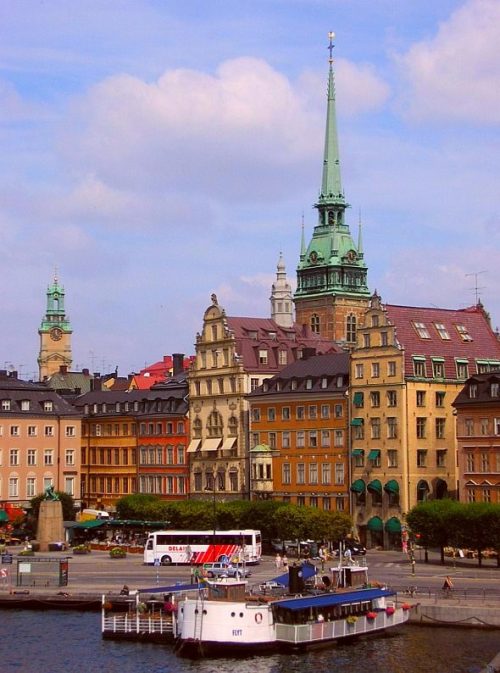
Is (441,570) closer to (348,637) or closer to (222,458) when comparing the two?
(348,637)

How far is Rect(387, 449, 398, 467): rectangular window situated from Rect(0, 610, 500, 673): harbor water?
4118cm

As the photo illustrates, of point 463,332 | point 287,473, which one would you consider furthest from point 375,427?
point 463,332

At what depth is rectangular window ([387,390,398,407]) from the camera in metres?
125

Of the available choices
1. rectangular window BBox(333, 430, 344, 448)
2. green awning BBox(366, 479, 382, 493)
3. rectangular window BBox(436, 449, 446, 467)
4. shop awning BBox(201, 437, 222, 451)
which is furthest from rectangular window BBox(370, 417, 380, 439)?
shop awning BBox(201, 437, 222, 451)

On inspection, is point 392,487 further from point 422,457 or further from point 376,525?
point 422,457

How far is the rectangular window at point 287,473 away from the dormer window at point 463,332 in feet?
67.0

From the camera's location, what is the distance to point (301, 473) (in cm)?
13475

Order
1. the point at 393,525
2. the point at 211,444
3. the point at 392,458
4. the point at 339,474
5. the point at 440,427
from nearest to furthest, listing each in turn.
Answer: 1. the point at 393,525
2. the point at 392,458
3. the point at 440,427
4. the point at 339,474
5. the point at 211,444

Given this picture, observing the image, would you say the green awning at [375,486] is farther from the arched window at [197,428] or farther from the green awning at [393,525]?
the arched window at [197,428]

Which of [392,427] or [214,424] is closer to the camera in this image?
[392,427]

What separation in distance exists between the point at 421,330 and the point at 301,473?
18010 mm

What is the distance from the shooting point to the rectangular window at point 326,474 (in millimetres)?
131500

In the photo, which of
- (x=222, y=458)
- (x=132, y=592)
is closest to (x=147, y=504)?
(x=222, y=458)

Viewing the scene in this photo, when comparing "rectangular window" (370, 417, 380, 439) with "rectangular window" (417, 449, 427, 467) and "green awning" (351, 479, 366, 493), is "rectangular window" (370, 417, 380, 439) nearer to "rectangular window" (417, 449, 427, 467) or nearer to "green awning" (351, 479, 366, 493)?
"rectangular window" (417, 449, 427, 467)
